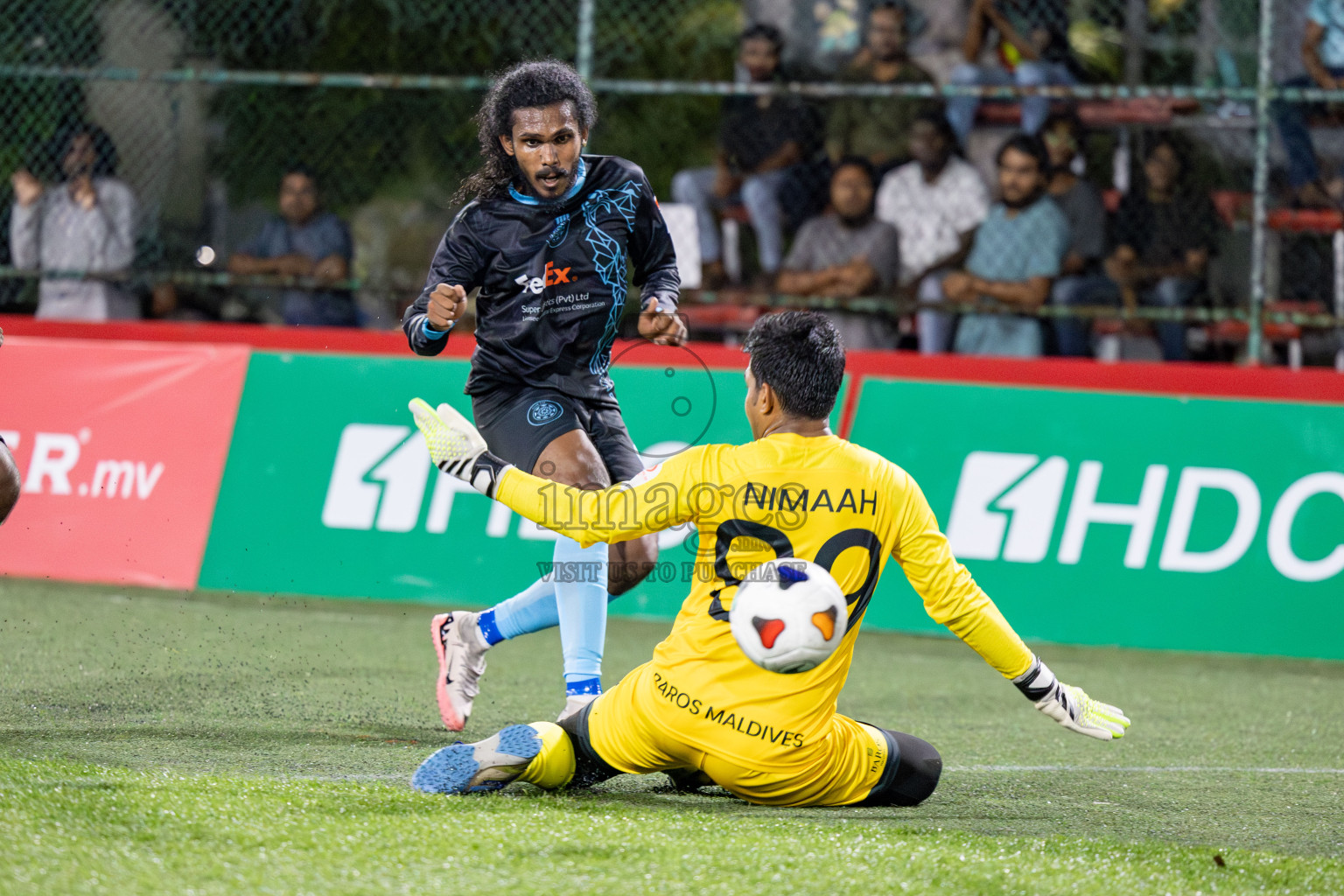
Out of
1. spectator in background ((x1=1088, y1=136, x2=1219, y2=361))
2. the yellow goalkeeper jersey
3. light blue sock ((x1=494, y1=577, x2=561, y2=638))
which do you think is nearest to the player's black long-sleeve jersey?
light blue sock ((x1=494, y1=577, x2=561, y2=638))

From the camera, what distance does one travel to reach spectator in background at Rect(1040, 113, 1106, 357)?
8648 millimetres

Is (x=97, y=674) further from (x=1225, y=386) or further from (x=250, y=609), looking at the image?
(x=1225, y=386)

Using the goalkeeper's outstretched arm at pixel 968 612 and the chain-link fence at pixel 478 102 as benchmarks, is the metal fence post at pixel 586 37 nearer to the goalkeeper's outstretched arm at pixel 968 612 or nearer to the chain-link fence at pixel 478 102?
the chain-link fence at pixel 478 102

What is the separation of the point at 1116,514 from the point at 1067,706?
369 cm

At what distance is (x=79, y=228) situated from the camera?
9.31 meters

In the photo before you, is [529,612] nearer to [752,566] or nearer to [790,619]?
[752,566]

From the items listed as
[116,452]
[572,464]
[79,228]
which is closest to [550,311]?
[572,464]

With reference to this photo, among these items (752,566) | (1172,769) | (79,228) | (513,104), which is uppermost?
(513,104)

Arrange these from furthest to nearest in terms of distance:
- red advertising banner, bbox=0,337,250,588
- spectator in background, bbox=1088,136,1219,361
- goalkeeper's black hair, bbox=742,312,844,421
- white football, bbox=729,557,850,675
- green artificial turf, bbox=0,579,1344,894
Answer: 1. spectator in background, bbox=1088,136,1219,361
2. red advertising banner, bbox=0,337,250,588
3. goalkeeper's black hair, bbox=742,312,844,421
4. white football, bbox=729,557,850,675
5. green artificial turf, bbox=0,579,1344,894

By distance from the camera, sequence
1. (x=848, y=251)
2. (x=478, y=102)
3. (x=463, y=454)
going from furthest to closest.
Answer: (x=478, y=102) < (x=848, y=251) < (x=463, y=454)

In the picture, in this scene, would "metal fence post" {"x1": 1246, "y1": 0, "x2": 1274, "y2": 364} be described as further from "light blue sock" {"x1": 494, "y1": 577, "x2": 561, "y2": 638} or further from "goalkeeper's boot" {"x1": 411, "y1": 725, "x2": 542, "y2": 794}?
"goalkeeper's boot" {"x1": 411, "y1": 725, "x2": 542, "y2": 794}

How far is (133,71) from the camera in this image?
29.3 ft

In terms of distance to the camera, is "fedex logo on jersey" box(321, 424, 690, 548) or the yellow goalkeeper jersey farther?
"fedex logo on jersey" box(321, 424, 690, 548)

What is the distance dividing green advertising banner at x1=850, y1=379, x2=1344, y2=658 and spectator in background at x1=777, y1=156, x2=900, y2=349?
5.06 ft
